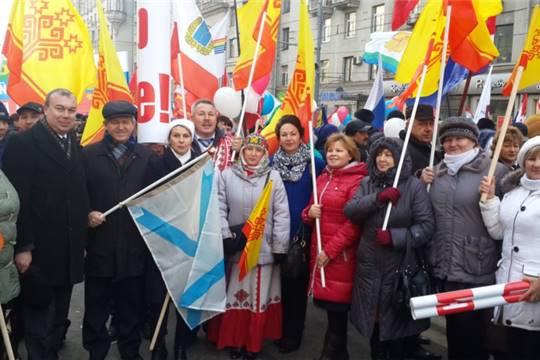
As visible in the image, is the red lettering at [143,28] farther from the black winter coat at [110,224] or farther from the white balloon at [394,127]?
the white balloon at [394,127]

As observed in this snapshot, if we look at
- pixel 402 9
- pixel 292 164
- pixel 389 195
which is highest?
pixel 402 9

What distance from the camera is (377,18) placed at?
92.4 feet

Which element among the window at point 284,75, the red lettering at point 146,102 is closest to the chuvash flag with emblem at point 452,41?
the red lettering at point 146,102

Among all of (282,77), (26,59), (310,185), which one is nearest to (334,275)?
(310,185)

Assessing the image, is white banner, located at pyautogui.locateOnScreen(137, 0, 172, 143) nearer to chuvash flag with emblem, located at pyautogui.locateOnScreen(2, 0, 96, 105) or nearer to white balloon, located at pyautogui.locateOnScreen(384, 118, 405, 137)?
chuvash flag with emblem, located at pyautogui.locateOnScreen(2, 0, 96, 105)

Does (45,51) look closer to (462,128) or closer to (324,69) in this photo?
(462,128)

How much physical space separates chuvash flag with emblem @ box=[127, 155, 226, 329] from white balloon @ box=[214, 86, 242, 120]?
1742mm

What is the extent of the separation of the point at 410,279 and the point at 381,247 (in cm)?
29

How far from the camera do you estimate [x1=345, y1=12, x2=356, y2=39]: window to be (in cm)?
2996

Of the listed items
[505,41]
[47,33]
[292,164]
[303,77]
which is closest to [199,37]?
[47,33]

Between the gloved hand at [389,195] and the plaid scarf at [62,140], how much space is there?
213cm

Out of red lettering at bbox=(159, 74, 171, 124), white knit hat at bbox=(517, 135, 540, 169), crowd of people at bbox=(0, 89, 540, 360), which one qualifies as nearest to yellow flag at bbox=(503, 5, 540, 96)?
crowd of people at bbox=(0, 89, 540, 360)

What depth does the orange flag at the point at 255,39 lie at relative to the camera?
4938 mm

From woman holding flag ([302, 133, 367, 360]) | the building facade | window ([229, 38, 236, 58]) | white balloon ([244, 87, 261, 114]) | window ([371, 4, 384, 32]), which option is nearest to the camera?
woman holding flag ([302, 133, 367, 360])
